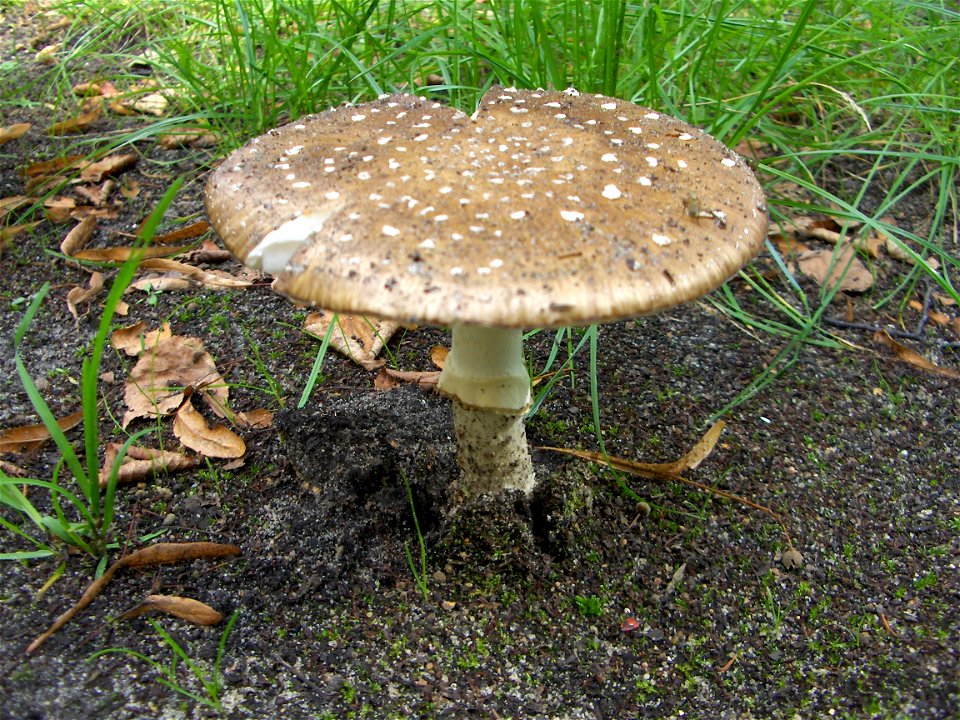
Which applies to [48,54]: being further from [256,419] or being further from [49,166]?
[256,419]

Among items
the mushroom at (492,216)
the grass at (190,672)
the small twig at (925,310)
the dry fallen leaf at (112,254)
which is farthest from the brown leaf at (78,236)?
the small twig at (925,310)

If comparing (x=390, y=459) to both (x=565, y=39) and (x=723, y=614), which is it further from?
(x=565, y=39)

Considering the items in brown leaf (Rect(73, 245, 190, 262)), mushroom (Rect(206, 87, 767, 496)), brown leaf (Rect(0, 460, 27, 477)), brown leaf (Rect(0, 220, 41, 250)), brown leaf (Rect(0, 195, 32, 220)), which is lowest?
brown leaf (Rect(0, 460, 27, 477))

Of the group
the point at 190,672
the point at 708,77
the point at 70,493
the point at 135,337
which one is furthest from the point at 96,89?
the point at 190,672

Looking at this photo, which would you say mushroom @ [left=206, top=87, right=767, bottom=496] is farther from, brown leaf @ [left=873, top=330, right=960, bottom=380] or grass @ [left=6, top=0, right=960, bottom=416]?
brown leaf @ [left=873, top=330, right=960, bottom=380]

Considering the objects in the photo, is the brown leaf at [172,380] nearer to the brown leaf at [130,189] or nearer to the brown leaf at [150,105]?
the brown leaf at [130,189]

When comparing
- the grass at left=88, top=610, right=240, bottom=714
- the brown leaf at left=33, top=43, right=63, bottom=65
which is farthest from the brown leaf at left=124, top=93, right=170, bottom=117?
the grass at left=88, top=610, right=240, bottom=714

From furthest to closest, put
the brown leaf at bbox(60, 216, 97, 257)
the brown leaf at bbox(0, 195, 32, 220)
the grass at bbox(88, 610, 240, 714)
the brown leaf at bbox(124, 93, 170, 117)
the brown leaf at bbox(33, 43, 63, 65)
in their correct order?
the brown leaf at bbox(33, 43, 63, 65) < the brown leaf at bbox(124, 93, 170, 117) < the brown leaf at bbox(0, 195, 32, 220) < the brown leaf at bbox(60, 216, 97, 257) < the grass at bbox(88, 610, 240, 714)
